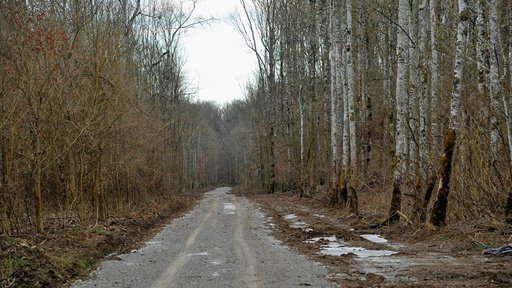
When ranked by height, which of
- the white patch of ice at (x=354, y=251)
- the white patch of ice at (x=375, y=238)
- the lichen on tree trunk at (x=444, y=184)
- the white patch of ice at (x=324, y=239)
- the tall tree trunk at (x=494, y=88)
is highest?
the tall tree trunk at (x=494, y=88)

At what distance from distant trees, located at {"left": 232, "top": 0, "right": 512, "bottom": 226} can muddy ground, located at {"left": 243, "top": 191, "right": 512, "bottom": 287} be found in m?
0.76

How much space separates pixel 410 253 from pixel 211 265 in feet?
12.3

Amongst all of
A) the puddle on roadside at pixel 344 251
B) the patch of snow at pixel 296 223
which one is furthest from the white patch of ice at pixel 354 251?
the patch of snow at pixel 296 223

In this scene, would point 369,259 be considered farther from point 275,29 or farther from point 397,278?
point 275,29

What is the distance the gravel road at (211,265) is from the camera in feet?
25.0

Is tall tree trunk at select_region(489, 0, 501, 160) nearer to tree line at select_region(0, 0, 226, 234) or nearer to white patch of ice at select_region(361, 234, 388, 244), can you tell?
white patch of ice at select_region(361, 234, 388, 244)

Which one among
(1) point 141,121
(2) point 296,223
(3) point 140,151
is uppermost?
(1) point 141,121

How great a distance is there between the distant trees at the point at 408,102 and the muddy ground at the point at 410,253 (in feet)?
2.50

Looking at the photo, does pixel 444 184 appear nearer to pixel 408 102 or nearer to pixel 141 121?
pixel 408 102

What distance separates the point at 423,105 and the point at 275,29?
22.8 m

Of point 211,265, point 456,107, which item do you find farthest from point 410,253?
point 211,265

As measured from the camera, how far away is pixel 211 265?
29.4ft

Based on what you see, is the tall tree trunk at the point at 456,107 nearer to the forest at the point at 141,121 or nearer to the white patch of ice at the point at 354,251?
the forest at the point at 141,121

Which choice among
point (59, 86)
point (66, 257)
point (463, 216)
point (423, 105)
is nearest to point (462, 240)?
point (463, 216)
